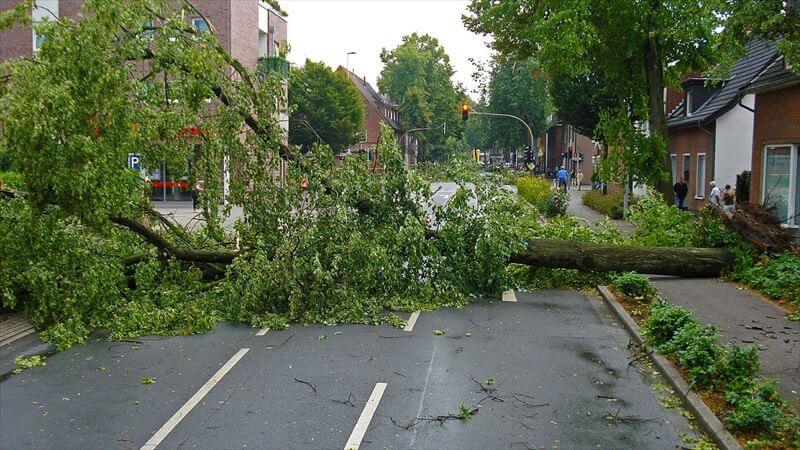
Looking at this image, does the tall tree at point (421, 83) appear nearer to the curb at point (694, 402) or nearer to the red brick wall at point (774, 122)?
the red brick wall at point (774, 122)

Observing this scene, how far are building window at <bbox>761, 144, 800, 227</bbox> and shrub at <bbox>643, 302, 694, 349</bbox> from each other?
949 centimetres

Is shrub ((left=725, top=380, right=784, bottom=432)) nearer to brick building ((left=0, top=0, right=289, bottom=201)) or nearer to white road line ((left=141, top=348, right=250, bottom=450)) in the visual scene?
white road line ((left=141, top=348, right=250, bottom=450))

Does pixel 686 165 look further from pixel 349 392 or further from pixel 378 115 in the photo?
pixel 378 115

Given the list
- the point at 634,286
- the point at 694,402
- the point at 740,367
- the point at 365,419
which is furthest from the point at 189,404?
the point at 634,286

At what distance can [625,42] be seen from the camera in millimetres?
20750

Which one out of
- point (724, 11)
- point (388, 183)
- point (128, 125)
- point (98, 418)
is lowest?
point (98, 418)

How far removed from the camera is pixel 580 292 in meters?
12.9

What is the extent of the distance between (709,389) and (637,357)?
1.55 meters

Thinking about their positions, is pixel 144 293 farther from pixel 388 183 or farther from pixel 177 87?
pixel 388 183

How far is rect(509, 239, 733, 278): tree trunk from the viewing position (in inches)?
500

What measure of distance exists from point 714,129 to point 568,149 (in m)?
41.5

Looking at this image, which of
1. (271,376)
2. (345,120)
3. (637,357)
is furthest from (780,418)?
(345,120)

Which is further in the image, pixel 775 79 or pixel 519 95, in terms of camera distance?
pixel 519 95

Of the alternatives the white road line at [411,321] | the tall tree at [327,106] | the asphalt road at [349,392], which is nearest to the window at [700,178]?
the asphalt road at [349,392]
